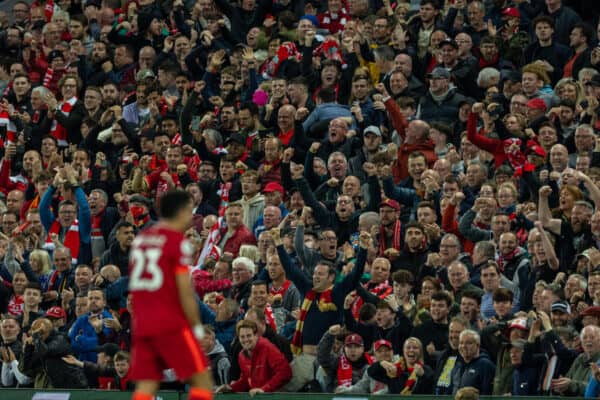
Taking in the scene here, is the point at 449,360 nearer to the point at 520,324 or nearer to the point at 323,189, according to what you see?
the point at 520,324

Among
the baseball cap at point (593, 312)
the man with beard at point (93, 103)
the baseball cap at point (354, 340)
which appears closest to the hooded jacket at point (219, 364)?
the baseball cap at point (354, 340)

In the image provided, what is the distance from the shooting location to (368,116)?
18969 mm

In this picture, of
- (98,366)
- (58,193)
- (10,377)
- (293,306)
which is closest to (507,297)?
(293,306)

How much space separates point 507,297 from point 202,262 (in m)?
4.68

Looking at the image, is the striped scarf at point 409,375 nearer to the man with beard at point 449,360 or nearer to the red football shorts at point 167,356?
the man with beard at point 449,360

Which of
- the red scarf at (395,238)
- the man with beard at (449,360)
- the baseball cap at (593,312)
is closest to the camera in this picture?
the baseball cap at (593,312)

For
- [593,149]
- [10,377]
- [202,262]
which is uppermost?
[593,149]

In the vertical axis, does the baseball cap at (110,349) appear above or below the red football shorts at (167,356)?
below

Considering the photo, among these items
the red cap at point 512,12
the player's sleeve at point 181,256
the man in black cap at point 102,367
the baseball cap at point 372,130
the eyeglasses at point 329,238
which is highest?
the red cap at point 512,12

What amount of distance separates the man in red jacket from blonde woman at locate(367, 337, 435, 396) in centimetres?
97

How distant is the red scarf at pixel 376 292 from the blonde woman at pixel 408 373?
1.15 meters

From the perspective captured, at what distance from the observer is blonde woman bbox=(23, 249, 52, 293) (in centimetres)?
1850

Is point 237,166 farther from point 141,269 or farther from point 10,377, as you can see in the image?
point 141,269

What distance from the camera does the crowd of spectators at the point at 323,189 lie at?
14.5 m
